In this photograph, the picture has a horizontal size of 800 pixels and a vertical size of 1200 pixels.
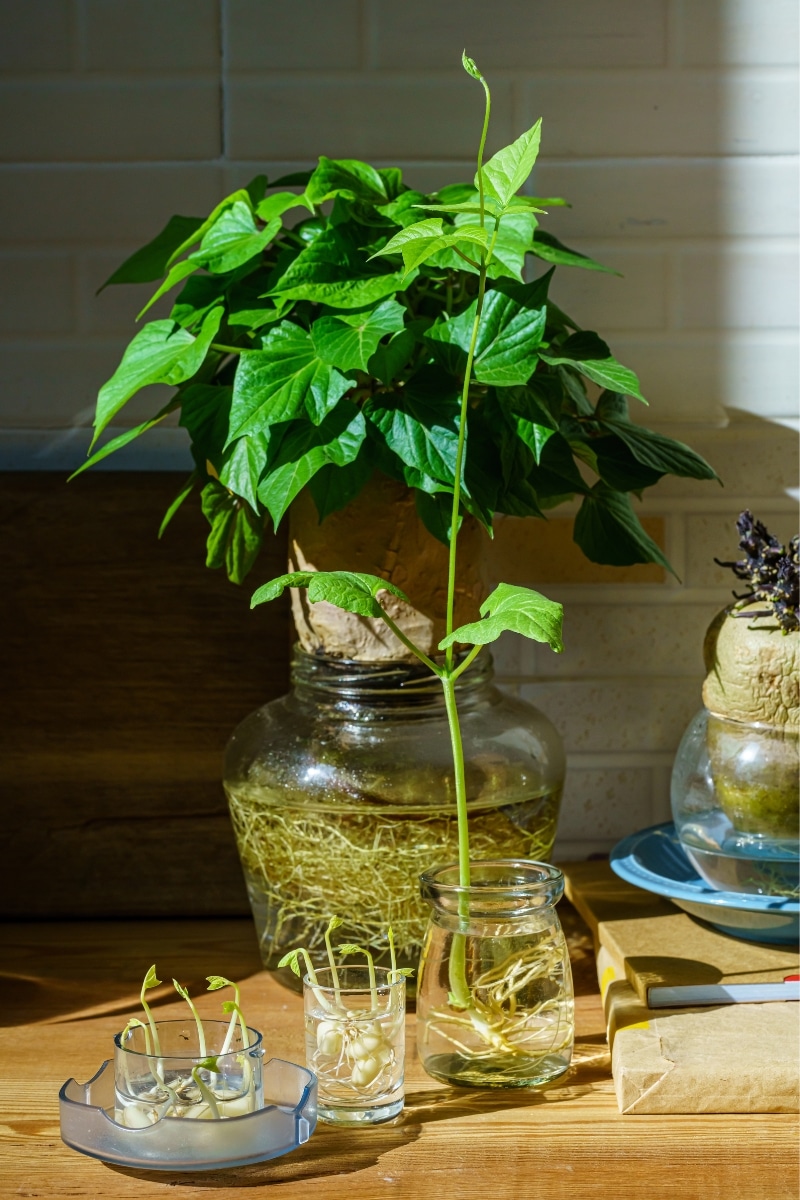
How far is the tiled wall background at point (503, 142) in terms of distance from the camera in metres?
1.07

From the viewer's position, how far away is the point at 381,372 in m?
0.76

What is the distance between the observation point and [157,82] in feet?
3.51

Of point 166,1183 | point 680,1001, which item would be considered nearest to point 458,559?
point 680,1001

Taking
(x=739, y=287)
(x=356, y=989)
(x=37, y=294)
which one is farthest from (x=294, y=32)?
(x=356, y=989)

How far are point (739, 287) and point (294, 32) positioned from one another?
48 cm

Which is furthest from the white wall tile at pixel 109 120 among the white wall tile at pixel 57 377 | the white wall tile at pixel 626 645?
the white wall tile at pixel 626 645

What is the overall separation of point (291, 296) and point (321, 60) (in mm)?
407

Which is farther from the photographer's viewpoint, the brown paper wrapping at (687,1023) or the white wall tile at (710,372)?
the white wall tile at (710,372)

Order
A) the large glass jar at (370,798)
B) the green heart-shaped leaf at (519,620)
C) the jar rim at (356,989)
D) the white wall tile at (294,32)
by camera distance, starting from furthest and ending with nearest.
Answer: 1. the white wall tile at (294,32)
2. the large glass jar at (370,798)
3. the jar rim at (356,989)
4. the green heart-shaped leaf at (519,620)

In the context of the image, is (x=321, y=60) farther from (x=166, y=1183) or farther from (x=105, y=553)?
(x=166, y=1183)

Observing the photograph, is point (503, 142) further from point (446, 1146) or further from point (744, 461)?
point (446, 1146)

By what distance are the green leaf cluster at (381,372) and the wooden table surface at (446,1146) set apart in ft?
1.20

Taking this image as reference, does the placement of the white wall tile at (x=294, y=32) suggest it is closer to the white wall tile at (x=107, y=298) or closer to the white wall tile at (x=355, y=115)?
the white wall tile at (x=355, y=115)

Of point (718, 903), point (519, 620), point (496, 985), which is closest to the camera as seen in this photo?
point (519, 620)
